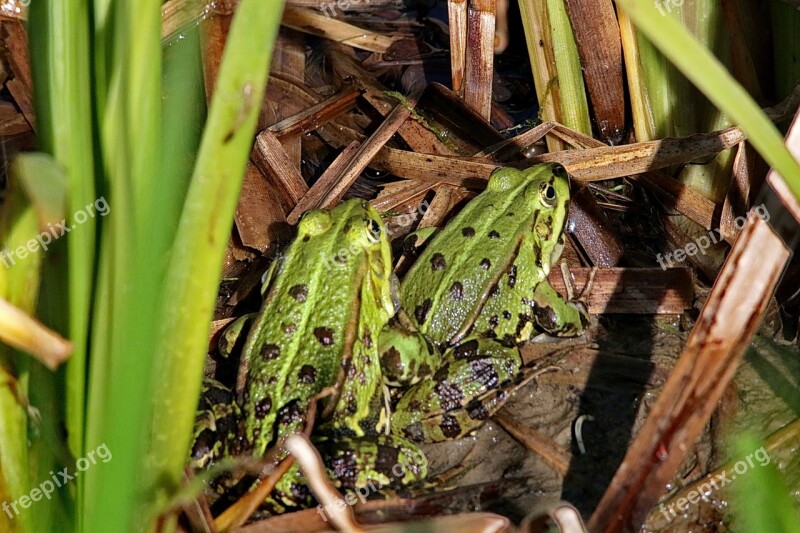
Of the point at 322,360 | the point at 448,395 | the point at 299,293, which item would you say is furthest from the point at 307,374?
the point at 448,395

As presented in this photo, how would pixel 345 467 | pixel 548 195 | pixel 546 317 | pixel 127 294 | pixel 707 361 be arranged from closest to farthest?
pixel 127 294 < pixel 707 361 < pixel 345 467 < pixel 546 317 < pixel 548 195

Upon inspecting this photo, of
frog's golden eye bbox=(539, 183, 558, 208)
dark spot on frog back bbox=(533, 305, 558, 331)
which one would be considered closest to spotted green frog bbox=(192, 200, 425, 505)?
dark spot on frog back bbox=(533, 305, 558, 331)

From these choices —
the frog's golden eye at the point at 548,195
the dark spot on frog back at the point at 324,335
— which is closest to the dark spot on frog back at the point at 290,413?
the dark spot on frog back at the point at 324,335

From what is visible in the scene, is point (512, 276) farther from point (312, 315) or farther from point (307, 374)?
point (307, 374)

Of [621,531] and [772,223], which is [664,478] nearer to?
[621,531]

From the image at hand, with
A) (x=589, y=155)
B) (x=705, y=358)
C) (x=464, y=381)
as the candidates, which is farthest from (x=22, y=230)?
(x=589, y=155)

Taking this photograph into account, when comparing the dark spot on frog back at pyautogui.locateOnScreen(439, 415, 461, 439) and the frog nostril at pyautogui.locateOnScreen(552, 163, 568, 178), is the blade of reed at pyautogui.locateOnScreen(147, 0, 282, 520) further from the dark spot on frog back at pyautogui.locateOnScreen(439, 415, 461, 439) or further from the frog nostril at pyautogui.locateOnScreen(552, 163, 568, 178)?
the frog nostril at pyautogui.locateOnScreen(552, 163, 568, 178)
